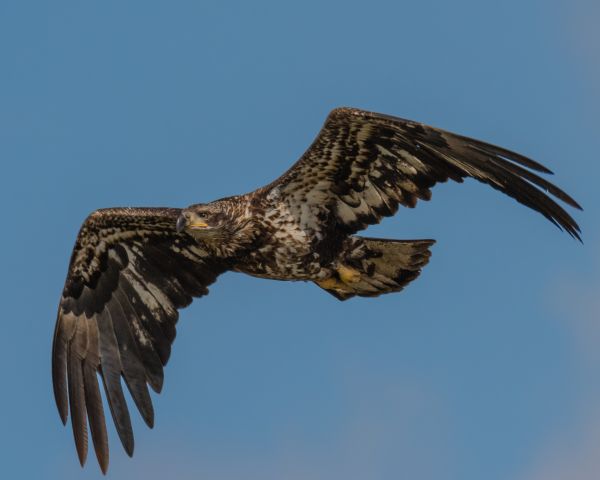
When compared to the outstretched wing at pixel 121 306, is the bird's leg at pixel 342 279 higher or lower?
lower

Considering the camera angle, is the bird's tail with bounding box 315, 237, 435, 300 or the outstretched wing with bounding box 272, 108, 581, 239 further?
the bird's tail with bounding box 315, 237, 435, 300

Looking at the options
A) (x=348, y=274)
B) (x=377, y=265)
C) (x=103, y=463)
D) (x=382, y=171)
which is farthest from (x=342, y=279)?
(x=103, y=463)

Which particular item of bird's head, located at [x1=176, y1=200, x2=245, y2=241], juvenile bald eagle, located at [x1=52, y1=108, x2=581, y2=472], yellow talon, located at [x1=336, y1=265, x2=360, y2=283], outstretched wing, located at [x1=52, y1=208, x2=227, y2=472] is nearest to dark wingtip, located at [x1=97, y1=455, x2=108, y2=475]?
juvenile bald eagle, located at [x1=52, y1=108, x2=581, y2=472]

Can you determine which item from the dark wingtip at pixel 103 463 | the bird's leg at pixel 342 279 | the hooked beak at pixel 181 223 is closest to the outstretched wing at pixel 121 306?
the dark wingtip at pixel 103 463

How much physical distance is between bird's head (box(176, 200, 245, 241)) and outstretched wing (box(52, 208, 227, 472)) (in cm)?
114

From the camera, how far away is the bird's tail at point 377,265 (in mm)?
17672

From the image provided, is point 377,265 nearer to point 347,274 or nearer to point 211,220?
point 347,274

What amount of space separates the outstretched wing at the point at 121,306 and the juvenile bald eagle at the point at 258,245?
0.5 inches

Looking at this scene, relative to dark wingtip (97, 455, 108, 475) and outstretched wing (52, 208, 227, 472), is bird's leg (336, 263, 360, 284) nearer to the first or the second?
outstretched wing (52, 208, 227, 472)

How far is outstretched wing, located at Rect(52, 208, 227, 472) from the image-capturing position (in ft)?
60.8

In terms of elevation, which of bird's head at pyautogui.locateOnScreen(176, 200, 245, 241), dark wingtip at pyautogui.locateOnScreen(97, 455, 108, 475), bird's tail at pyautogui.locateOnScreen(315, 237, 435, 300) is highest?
bird's head at pyautogui.locateOnScreen(176, 200, 245, 241)

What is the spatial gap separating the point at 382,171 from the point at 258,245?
1746 millimetres

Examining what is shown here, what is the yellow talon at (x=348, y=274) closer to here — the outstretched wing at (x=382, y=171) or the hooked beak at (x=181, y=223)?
the outstretched wing at (x=382, y=171)

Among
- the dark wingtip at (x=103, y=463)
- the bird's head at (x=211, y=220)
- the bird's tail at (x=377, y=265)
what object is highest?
the bird's head at (x=211, y=220)
